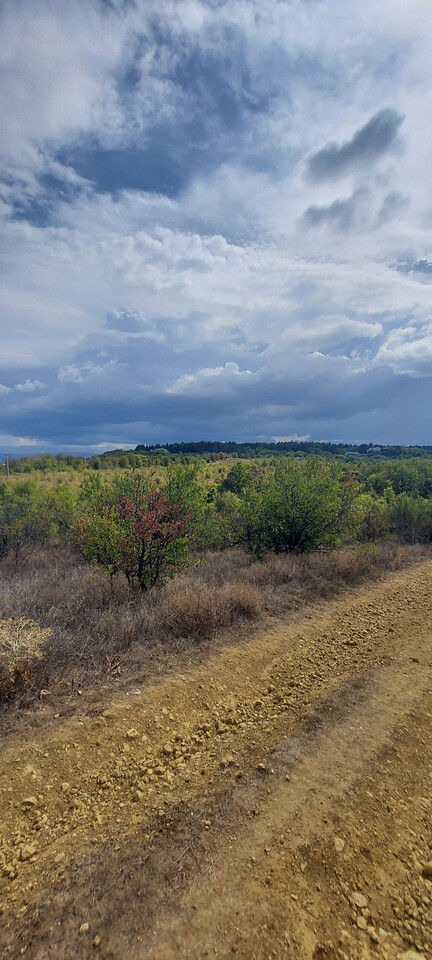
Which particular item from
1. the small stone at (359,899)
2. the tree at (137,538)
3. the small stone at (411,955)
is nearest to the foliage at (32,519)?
the tree at (137,538)

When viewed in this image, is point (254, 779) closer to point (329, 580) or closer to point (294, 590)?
point (294, 590)

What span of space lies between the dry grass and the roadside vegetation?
0.02 metres

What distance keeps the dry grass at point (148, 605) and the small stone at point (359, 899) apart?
10.4 feet

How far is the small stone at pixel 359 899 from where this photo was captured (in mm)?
2473

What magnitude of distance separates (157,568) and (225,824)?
5561mm

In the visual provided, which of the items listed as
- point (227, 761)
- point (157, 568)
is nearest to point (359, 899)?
point (227, 761)

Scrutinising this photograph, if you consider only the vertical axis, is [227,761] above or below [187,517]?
below

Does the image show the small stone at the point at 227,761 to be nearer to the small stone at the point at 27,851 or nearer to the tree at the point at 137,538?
the small stone at the point at 27,851

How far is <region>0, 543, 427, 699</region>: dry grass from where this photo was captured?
5211mm

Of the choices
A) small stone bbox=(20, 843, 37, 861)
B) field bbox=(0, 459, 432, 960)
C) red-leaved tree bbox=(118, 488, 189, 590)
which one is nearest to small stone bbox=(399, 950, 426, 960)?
field bbox=(0, 459, 432, 960)

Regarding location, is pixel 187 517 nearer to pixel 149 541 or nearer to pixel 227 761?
pixel 149 541

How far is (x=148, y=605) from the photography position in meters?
6.86

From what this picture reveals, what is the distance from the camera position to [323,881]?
260cm

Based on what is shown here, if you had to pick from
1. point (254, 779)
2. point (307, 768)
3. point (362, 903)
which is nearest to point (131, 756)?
point (254, 779)
